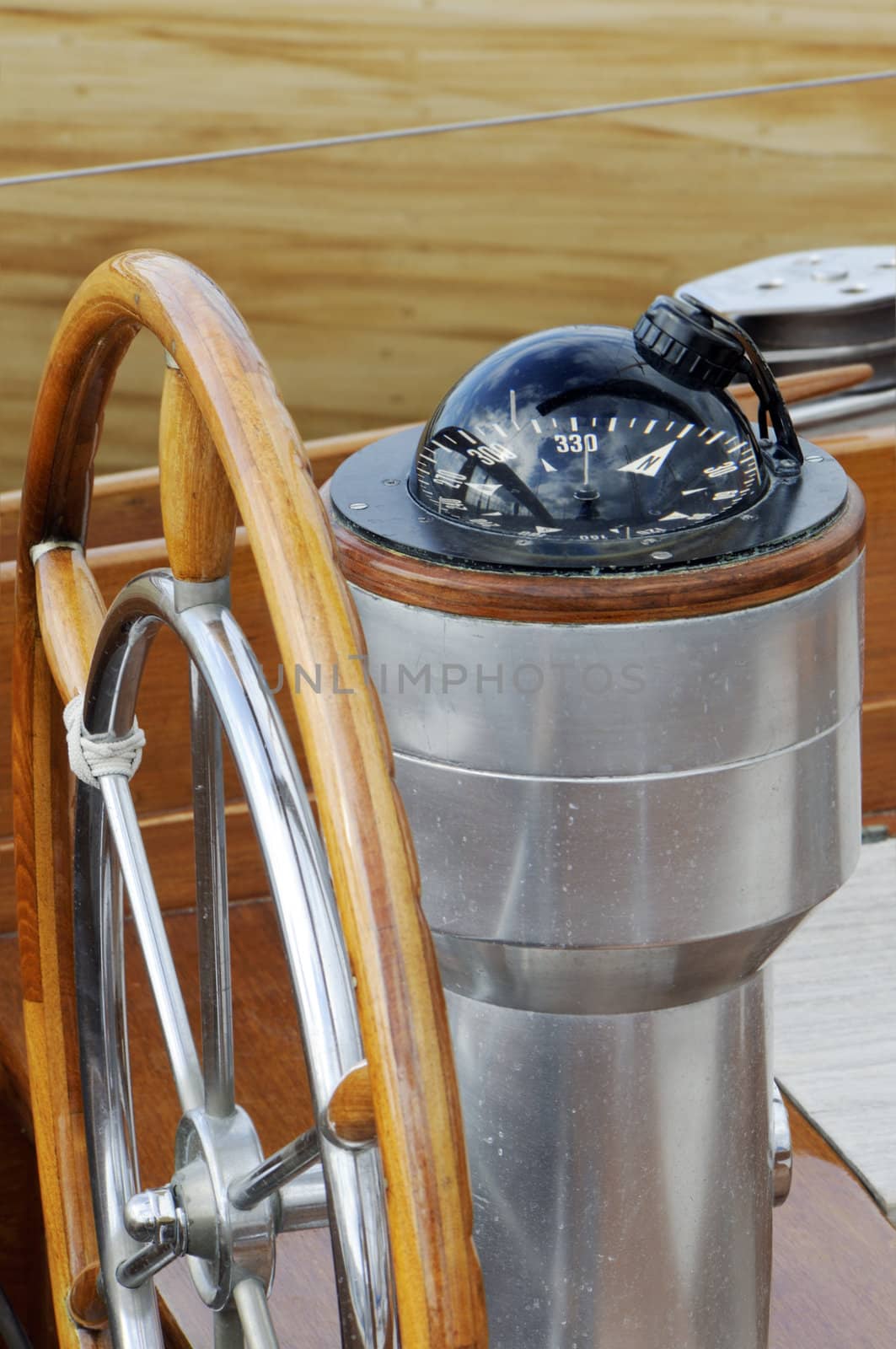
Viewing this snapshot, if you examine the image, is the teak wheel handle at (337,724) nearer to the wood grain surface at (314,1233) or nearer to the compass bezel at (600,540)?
the compass bezel at (600,540)

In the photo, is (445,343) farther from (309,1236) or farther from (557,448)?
(557,448)

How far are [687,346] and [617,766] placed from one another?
0.59 feet

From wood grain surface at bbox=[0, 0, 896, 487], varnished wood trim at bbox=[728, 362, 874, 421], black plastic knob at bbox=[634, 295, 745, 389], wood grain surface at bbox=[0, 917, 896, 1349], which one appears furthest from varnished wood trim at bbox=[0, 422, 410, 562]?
wood grain surface at bbox=[0, 0, 896, 487]

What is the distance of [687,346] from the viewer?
64 centimetres

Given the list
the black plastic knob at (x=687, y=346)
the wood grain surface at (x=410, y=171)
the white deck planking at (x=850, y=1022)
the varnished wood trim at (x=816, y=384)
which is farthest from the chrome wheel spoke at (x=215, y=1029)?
the wood grain surface at (x=410, y=171)

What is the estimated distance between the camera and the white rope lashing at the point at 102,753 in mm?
672

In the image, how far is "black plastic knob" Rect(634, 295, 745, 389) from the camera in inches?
25.2

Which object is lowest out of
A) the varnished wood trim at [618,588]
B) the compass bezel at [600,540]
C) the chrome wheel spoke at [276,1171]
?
the chrome wheel spoke at [276,1171]

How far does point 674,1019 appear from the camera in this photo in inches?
25.2

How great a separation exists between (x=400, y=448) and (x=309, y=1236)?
57 centimetres

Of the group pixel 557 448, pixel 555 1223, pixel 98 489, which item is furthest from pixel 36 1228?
pixel 557 448

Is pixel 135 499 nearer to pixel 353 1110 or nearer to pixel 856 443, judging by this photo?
pixel 856 443

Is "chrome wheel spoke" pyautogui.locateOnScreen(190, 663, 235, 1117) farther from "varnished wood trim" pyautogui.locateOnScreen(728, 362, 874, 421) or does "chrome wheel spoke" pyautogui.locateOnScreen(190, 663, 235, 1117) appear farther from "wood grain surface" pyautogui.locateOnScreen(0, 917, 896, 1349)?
"varnished wood trim" pyautogui.locateOnScreen(728, 362, 874, 421)

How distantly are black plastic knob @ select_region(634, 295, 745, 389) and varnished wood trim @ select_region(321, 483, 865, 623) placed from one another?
95 mm
